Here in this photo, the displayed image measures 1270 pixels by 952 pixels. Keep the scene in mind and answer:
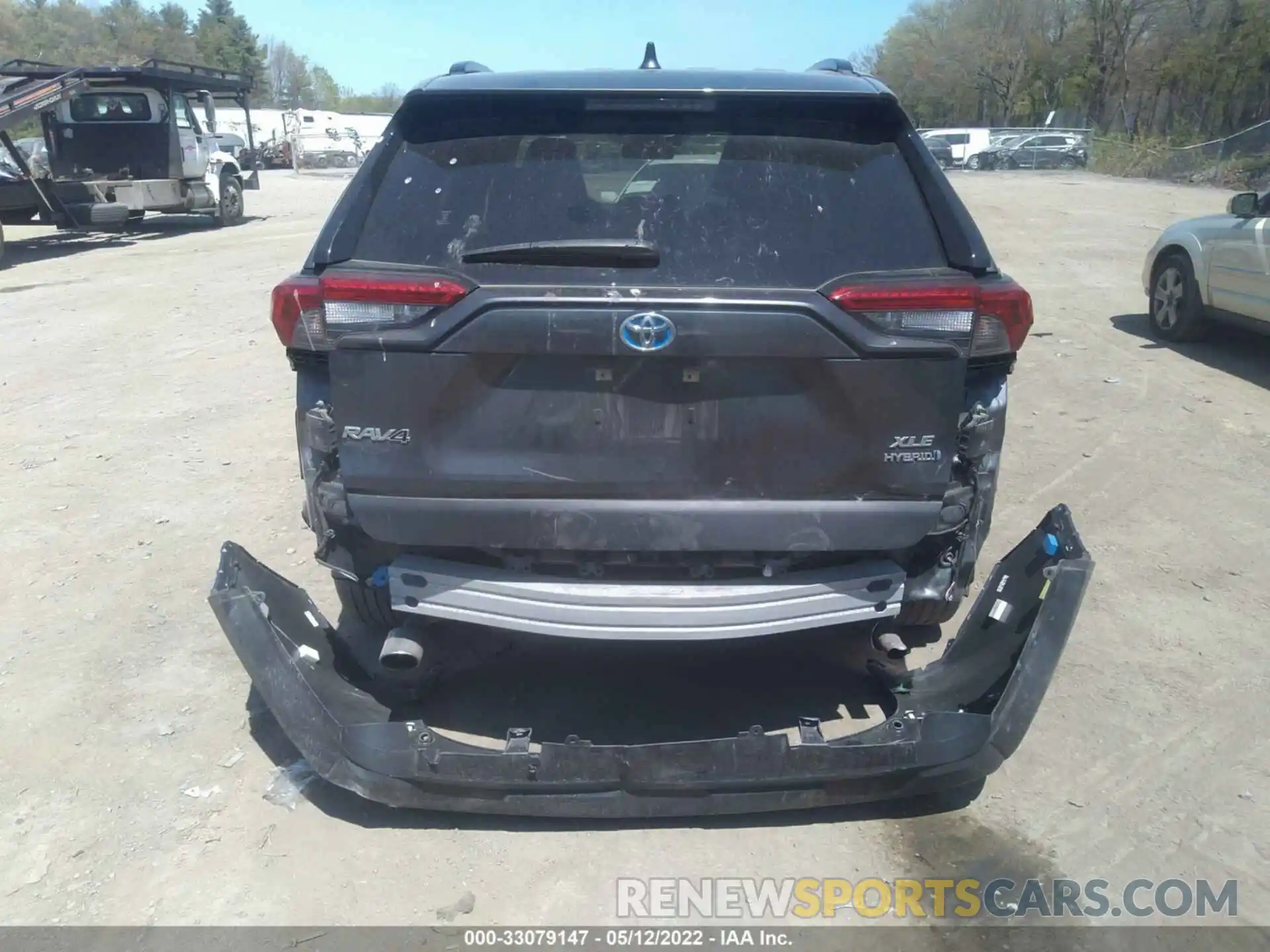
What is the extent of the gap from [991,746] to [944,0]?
7326cm

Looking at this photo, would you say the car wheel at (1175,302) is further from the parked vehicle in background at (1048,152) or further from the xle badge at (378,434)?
the parked vehicle in background at (1048,152)

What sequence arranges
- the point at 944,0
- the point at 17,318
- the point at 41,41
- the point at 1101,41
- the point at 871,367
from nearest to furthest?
the point at 871,367, the point at 17,318, the point at 1101,41, the point at 944,0, the point at 41,41

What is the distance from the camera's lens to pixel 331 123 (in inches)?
2133

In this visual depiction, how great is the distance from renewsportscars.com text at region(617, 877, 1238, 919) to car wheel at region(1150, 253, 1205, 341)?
292 inches

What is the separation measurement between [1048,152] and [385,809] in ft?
146

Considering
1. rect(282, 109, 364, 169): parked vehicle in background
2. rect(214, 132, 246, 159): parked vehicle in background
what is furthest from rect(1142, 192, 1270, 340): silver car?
rect(282, 109, 364, 169): parked vehicle in background

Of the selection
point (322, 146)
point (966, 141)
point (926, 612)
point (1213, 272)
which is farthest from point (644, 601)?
point (322, 146)

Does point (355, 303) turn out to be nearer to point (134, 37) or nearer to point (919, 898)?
point (919, 898)

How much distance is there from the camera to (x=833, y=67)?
397 cm

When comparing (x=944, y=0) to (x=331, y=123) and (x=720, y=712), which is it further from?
(x=720, y=712)

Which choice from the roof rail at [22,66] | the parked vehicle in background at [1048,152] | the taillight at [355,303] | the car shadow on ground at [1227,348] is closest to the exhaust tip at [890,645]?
the taillight at [355,303]

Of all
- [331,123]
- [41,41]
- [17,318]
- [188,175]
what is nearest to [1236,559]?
[17,318]

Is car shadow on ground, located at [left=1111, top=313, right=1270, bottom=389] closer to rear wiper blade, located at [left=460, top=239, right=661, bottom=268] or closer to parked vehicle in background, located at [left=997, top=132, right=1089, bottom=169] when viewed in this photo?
rear wiper blade, located at [left=460, top=239, right=661, bottom=268]

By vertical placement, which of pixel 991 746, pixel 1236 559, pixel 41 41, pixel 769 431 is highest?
pixel 41 41
